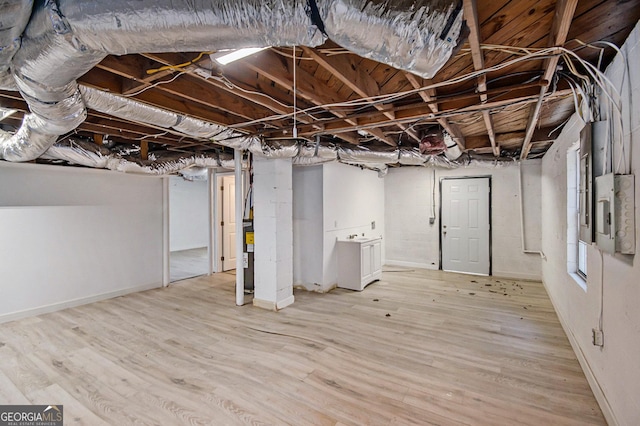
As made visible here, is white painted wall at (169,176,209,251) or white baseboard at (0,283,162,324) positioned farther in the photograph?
white painted wall at (169,176,209,251)

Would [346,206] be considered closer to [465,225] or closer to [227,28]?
[465,225]

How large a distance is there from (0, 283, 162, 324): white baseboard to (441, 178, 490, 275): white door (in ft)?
18.1

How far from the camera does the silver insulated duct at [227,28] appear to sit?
1110 millimetres

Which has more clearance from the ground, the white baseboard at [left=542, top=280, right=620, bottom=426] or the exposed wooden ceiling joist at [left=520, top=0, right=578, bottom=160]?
the exposed wooden ceiling joist at [left=520, top=0, right=578, bottom=160]

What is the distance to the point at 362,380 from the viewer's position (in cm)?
239

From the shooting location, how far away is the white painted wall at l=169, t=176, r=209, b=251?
9.18m

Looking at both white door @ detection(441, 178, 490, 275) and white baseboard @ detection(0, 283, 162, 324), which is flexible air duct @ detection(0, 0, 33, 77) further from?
white door @ detection(441, 178, 490, 275)

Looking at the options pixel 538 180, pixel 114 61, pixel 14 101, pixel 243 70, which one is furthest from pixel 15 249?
pixel 538 180

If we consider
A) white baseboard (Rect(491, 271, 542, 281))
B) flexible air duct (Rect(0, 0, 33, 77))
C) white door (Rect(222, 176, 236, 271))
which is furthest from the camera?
white door (Rect(222, 176, 236, 271))

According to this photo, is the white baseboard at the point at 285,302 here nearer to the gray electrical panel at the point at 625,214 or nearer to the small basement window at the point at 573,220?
the small basement window at the point at 573,220

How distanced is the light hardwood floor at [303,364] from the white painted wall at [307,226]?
0.83 meters

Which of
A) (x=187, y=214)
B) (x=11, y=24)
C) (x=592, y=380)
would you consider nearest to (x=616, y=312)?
(x=592, y=380)

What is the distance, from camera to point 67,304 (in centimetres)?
412

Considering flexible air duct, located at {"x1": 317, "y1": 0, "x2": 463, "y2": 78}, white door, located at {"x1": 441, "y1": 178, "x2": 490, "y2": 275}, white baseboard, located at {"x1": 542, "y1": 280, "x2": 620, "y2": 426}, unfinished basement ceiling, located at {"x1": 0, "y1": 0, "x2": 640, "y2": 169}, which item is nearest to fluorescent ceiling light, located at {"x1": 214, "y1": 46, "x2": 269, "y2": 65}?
unfinished basement ceiling, located at {"x1": 0, "y1": 0, "x2": 640, "y2": 169}
